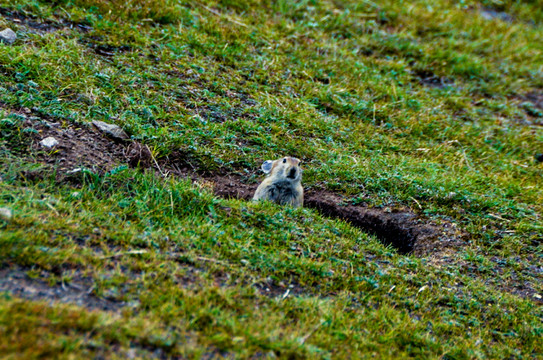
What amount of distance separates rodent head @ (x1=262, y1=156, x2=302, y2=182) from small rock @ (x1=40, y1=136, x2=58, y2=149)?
7.55 feet

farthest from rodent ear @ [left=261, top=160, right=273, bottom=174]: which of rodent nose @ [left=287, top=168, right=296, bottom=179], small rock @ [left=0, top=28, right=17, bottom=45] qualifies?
small rock @ [left=0, top=28, right=17, bottom=45]

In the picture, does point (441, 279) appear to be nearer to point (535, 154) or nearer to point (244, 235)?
point (244, 235)

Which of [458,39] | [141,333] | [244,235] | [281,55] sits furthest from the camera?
[458,39]

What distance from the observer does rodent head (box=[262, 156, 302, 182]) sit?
5.67 m

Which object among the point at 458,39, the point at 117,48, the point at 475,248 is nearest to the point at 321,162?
the point at 475,248

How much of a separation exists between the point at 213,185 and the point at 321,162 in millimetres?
1581

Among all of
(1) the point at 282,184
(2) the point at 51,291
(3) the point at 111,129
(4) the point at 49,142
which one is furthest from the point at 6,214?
(1) the point at 282,184

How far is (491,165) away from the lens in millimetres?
7371

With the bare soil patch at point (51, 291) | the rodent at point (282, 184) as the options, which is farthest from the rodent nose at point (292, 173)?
the bare soil patch at point (51, 291)

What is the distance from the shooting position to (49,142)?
15.9 ft

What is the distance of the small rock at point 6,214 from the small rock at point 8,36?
340cm

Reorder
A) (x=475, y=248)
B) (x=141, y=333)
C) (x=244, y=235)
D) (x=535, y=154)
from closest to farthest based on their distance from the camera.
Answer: (x=141, y=333) → (x=244, y=235) → (x=475, y=248) → (x=535, y=154)

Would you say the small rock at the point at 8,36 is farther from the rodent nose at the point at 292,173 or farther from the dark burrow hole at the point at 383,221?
the rodent nose at the point at 292,173

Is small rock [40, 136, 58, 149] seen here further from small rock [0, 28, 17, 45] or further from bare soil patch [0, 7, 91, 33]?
bare soil patch [0, 7, 91, 33]
